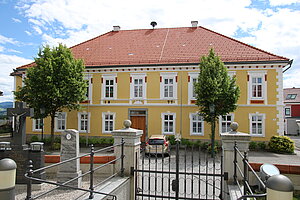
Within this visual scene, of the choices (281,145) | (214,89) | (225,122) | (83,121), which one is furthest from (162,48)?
(281,145)

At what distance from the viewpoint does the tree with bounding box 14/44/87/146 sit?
48.4 ft

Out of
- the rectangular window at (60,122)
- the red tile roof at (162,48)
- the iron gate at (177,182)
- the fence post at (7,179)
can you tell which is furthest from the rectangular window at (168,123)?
the fence post at (7,179)

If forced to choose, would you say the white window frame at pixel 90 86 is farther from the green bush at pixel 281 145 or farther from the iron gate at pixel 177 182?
the green bush at pixel 281 145

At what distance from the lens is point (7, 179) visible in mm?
2578

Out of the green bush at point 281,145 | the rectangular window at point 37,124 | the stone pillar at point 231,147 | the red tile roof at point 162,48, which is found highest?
the red tile roof at point 162,48

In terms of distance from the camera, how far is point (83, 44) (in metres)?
21.7

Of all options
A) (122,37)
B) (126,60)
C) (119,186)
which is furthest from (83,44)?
(119,186)

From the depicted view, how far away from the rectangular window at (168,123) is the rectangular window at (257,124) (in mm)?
5923

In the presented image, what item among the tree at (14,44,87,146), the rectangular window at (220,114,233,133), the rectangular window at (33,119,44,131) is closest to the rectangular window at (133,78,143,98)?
the tree at (14,44,87,146)

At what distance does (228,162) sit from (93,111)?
14.7 meters

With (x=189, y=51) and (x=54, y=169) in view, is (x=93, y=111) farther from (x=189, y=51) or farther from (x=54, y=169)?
(x=54, y=169)

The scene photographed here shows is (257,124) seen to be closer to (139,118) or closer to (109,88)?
(139,118)

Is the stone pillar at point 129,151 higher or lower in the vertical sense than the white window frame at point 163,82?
lower

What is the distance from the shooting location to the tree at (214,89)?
44.1 feet
